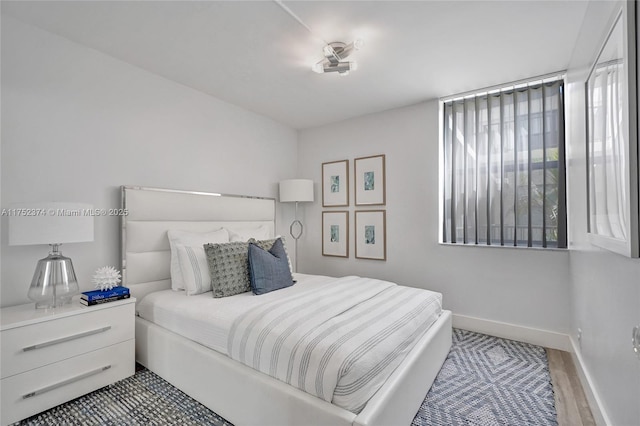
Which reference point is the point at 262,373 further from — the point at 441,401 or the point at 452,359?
the point at 452,359

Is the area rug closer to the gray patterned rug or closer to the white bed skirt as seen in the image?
the gray patterned rug

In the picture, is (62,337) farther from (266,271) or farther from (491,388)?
(491,388)

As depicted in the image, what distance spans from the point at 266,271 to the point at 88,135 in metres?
1.80

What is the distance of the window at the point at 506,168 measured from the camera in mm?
2850

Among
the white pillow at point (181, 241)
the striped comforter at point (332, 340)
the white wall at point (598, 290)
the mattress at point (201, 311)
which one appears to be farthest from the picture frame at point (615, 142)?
the white pillow at point (181, 241)

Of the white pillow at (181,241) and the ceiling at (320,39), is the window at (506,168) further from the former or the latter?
the white pillow at (181,241)

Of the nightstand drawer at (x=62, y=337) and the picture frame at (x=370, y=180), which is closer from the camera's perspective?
the nightstand drawer at (x=62, y=337)

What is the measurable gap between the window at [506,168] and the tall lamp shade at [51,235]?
341 cm

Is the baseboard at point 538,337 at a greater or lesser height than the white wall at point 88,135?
lesser

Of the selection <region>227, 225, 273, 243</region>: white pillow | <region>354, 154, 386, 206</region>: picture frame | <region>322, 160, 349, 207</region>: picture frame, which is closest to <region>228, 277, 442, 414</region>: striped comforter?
<region>227, 225, 273, 243</region>: white pillow

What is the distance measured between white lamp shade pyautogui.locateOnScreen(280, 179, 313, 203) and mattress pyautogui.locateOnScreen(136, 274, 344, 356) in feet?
5.36

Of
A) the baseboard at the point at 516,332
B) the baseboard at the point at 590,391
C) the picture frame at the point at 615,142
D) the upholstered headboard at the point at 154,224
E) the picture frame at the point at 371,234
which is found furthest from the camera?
the picture frame at the point at 371,234

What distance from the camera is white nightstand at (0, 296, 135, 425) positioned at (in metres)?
1.71

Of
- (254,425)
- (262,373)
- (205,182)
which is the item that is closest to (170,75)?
(205,182)
